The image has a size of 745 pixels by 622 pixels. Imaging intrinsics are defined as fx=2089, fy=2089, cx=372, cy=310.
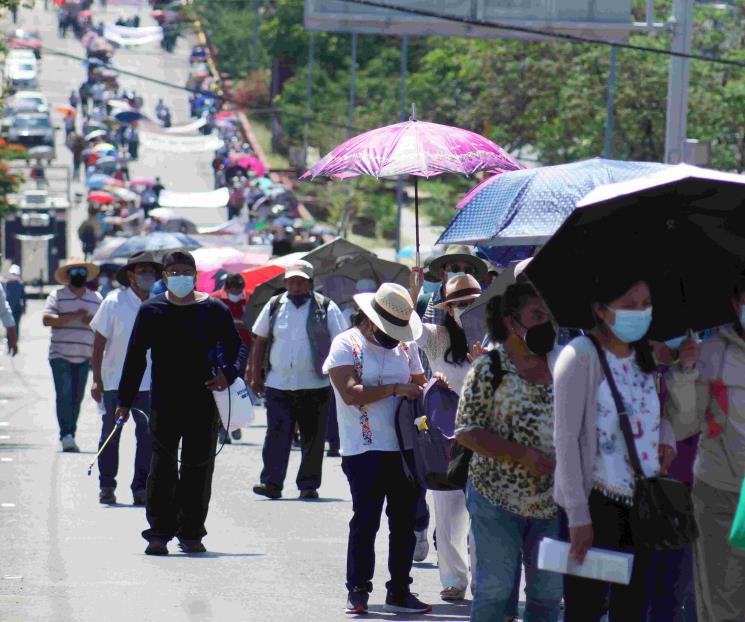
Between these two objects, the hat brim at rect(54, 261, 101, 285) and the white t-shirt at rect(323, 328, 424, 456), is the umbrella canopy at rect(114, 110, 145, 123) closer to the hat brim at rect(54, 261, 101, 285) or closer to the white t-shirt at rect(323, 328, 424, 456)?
the hat brim at rect(54, 261, 101, 285)

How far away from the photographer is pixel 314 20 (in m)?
31.3

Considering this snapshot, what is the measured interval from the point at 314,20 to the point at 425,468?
73.2 ft

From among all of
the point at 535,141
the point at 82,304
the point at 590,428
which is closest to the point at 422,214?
the point at 535,141

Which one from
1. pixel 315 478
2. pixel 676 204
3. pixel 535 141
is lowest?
pixel 535 141

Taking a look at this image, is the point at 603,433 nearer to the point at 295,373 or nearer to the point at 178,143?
the point at 295,373

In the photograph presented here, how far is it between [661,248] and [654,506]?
1.29m

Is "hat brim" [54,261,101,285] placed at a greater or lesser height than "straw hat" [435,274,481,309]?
lesser

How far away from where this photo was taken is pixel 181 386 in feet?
38.7

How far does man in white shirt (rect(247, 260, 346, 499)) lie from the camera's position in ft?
48.9

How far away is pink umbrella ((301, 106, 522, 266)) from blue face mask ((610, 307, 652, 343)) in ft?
16.1

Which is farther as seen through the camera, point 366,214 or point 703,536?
point 366,214

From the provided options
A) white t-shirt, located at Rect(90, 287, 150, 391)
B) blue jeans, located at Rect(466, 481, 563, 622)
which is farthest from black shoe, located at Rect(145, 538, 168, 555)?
blue jeans, located at Rect(466, 481, 563, 622)

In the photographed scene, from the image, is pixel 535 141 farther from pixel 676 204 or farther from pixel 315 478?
pixel 676 204

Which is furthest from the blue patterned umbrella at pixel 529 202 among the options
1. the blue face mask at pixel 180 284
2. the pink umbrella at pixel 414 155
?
the blue face mask at pixel 180 284
